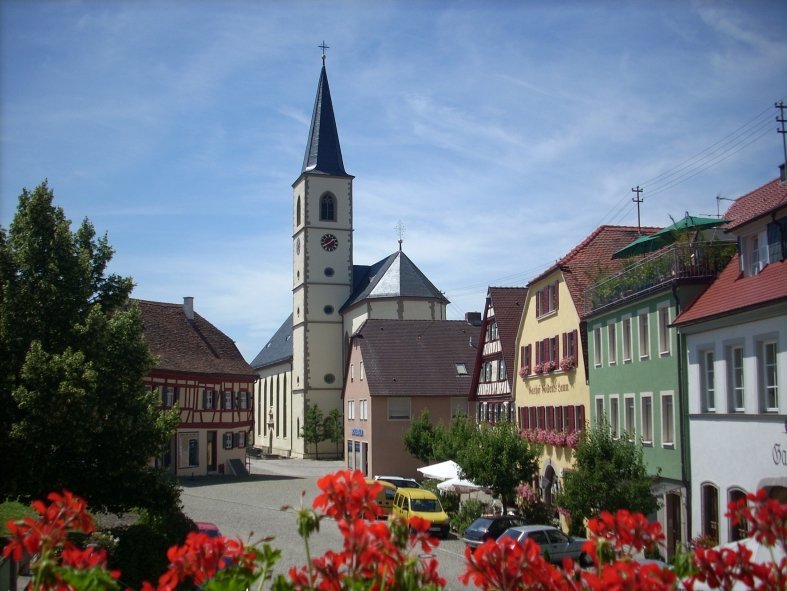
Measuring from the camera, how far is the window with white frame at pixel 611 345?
27.2 metres

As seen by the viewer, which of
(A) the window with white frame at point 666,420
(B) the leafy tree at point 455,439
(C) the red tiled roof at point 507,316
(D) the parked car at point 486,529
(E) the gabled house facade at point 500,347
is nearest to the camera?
(A) the window with white frame at point 666,420

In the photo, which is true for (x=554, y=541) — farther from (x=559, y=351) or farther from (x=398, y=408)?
(x=398, y=408)

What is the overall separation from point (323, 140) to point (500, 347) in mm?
42932

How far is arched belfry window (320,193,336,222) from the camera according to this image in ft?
255

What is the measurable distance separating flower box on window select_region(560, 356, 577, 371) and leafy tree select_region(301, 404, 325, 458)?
4081cm

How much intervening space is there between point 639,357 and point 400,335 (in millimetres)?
28952

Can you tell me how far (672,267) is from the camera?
77.8 ft

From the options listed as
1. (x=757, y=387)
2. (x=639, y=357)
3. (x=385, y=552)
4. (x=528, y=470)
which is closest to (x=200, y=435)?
(x=528, y=470)

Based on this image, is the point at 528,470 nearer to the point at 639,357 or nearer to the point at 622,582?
the point at 639,357

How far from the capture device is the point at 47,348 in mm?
18875

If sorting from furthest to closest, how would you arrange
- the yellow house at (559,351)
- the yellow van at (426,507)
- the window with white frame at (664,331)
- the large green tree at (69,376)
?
1. the yellow house at (559,351)
2. the yellow van at (426,507)
3. the window with white frame at (664,331)
4. the large green tree at (69,376)

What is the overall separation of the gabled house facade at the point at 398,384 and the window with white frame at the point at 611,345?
2088cm

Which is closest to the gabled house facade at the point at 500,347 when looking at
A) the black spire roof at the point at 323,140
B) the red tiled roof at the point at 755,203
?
the red tiled roof at the point at 755,203

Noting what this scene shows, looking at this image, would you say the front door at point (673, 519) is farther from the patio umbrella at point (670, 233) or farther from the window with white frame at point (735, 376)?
the patio umbrella at point (670, 233)
